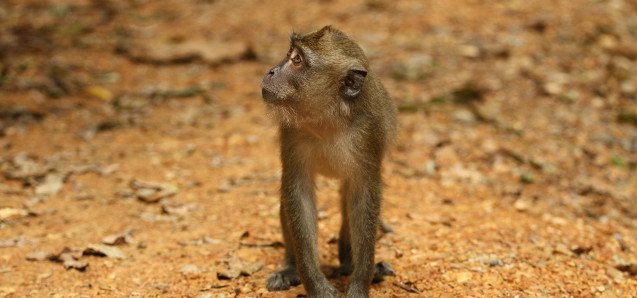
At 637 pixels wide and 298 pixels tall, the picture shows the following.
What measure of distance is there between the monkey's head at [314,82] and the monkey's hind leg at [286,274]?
3.58 ft

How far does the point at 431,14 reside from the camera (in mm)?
13273

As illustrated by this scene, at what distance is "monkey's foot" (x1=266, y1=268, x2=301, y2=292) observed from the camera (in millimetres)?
4988

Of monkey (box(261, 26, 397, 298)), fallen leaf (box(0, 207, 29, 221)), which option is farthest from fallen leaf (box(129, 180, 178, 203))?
monkey (box(261, 26, 397, 298))

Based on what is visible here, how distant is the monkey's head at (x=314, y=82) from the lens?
4441mm

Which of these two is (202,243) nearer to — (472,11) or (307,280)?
(307,280)

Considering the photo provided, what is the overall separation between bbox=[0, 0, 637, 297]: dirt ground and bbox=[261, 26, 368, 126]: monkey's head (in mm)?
1537

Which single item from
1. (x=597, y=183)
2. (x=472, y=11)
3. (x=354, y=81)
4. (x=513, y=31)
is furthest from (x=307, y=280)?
(x=472, y=11)

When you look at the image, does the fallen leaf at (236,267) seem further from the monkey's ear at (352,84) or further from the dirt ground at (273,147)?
the monkey's ear at (352,84)

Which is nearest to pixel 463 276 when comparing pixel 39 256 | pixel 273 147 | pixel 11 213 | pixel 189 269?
pixel 189 269

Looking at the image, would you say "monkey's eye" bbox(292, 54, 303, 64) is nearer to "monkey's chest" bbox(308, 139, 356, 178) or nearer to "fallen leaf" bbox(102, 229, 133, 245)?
"monkey's chest" bbox(308, 139, 356, 178)

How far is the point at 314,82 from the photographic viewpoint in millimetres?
4461

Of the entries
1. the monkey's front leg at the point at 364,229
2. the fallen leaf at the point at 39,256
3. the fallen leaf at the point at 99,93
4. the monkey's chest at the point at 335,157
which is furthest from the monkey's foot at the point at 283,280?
the fallen leaf at the point at 99,93

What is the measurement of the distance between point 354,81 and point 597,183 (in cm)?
492

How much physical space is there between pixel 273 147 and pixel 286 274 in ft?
Result: 12.0
